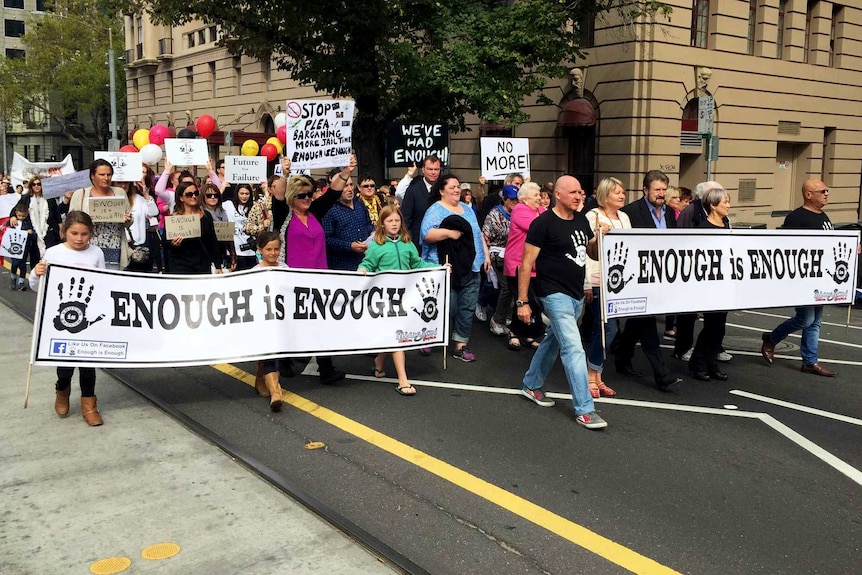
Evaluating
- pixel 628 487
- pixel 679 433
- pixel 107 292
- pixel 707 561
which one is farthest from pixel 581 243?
pixel 107 292

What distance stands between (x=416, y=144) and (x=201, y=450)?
890cm

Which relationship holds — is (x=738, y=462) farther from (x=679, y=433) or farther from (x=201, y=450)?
(x=201, y=450)

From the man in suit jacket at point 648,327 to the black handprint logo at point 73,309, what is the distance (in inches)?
176

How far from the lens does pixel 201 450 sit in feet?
17.9

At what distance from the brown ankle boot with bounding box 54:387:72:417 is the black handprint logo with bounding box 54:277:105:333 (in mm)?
572

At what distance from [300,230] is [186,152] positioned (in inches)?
329

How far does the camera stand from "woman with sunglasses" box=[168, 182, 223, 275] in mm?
7691

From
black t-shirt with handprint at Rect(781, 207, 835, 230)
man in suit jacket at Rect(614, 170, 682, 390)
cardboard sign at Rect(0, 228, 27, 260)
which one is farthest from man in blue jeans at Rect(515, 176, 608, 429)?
cardboard sign at Rect(0, 228, 27, 260)

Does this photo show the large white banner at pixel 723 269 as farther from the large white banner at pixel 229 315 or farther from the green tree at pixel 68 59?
the green tree at pixel 68 59

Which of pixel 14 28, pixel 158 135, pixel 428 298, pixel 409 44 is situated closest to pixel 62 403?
pixel 428 298

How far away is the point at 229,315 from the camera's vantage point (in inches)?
259

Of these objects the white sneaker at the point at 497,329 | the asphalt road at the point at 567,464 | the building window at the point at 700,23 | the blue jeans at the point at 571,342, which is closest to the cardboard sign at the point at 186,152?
the white sneaker at the point at 497,329

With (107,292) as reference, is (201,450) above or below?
below

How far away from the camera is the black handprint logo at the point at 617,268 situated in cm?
673
